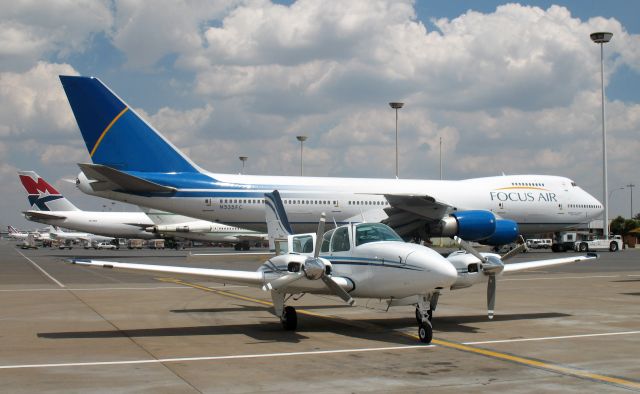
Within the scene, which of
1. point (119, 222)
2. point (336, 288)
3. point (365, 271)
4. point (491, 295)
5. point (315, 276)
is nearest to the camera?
point (315, 276)

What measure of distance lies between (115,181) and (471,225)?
63.9 ft

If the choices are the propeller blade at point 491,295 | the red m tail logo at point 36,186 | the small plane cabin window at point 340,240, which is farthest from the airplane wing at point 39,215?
the propeller blade at point 491,295

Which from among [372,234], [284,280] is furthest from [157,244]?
[284,280]

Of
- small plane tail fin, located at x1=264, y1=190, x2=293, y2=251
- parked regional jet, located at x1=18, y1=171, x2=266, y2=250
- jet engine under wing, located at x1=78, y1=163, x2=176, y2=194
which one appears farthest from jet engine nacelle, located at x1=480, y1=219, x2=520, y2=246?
parked regional jet, located at x1=18, y1=171, x2=266, y2=250

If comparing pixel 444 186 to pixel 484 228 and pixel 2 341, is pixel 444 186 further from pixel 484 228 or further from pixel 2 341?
pixel 2 341

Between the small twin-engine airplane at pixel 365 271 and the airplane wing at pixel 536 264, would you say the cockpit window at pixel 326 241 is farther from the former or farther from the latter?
the airplane wing at pixel 536 264

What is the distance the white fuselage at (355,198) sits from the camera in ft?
127

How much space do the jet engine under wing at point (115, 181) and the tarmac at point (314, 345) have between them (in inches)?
570

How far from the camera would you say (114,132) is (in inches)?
1478

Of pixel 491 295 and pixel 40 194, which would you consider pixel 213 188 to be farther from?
pixel 40 194

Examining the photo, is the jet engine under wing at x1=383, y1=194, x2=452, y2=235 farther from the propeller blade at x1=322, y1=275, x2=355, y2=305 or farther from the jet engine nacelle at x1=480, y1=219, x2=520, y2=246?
A: the propeller blade at x1=322, y1=275, x2=355, y2=305

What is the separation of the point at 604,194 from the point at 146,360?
54130mm

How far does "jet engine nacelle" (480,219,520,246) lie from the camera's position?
104 feet

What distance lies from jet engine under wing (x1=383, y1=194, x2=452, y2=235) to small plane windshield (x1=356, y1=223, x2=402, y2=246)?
22358 millimetres
